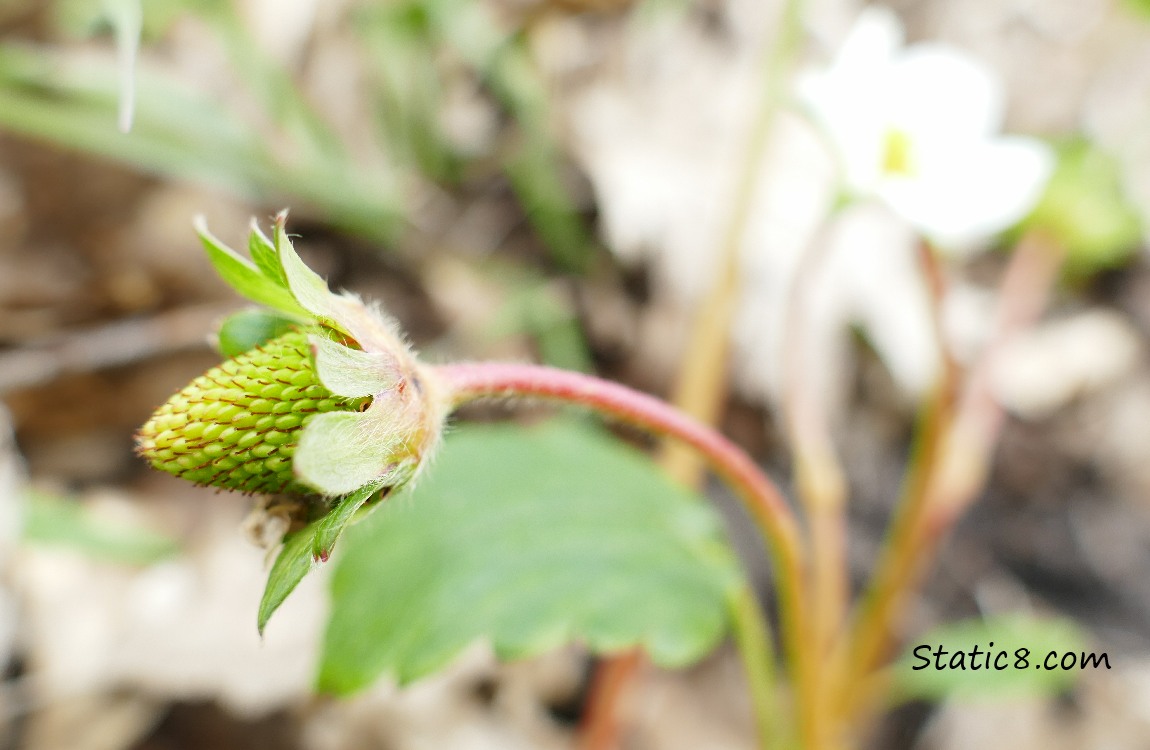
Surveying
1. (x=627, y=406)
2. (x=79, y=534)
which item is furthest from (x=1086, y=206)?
(x=79, y=534)

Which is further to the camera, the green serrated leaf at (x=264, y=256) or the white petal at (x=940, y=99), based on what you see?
the white petal at (x=940, y=99)

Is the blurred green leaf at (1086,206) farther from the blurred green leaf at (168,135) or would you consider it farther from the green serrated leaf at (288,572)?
the green serrated leaf at (288,572)

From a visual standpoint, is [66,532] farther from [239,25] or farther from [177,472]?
[239,25]

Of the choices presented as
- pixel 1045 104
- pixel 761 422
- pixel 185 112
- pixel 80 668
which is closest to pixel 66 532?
pixel 80 668

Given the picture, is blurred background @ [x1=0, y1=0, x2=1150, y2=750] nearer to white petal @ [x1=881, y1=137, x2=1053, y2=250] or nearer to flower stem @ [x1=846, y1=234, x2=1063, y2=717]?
white petal @ [x1=881, y1=137, x2=1053, y2=250]

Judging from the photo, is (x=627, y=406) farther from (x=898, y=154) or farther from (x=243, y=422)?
(x=898, y=154)

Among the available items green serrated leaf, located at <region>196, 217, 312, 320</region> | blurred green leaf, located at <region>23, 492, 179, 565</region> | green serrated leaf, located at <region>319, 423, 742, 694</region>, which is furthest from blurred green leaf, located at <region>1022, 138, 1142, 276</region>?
blurred green leaf, located at <region>23, 492, 179, 565</region>

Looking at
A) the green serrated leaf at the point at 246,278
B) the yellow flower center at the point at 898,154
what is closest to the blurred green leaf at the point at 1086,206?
the yellow flower center at the point at 898,154
